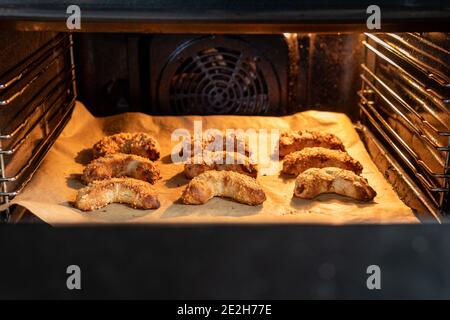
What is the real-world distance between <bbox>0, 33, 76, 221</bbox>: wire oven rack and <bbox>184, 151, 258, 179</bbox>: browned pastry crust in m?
0.47

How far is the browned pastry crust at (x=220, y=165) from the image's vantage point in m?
1.98

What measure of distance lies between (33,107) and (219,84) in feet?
2.28

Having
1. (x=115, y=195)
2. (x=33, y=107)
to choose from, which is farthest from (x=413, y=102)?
(x=33, y=107)

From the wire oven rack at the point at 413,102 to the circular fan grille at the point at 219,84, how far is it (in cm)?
39

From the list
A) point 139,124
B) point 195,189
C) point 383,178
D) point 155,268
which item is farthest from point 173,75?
point 155,268

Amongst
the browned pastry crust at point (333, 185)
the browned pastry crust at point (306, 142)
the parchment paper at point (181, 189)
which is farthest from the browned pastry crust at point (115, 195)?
the browned pastry crust at point (306, 142)

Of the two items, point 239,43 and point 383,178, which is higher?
point 239,43

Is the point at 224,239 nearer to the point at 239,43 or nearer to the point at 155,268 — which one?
the point at 155,268

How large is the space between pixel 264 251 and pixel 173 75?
4.15ft

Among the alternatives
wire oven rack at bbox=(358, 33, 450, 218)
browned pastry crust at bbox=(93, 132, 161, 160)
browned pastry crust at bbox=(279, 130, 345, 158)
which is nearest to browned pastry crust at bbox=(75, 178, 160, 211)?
browned pastry crust at bbox=(93, 132, 161, 160)

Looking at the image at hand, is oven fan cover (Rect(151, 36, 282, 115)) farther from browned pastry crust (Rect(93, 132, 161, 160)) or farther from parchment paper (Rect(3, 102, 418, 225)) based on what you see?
browned pastry crust (Rect(93, 132, 161, 160))

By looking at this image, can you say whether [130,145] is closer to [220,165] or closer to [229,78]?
[220,165]

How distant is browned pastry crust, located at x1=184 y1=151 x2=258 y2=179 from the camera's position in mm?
1983
